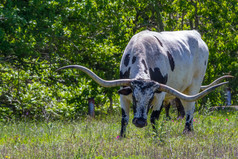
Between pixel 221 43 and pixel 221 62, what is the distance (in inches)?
35.9

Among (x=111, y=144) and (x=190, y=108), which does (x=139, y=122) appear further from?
(x=190, y=108)

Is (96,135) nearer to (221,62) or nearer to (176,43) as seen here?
(176,43)

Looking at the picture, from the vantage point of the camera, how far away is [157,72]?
8180mm

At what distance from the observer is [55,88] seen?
39.9 ft

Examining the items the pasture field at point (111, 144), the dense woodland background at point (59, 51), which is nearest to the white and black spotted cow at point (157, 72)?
the pasture field at point (111, 144)

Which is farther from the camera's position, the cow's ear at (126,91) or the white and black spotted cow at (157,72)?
the cow's ear at (126,91)

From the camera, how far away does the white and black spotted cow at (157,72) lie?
7.37m

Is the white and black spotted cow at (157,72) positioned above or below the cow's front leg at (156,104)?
above

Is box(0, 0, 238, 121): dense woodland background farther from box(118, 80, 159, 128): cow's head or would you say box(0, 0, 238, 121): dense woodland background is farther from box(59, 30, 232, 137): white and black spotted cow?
box(118, 80, 159, 128): cow's head

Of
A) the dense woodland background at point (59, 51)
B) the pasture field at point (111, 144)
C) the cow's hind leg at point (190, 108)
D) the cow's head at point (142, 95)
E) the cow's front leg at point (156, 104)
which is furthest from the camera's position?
the dense woodland background at point (59, 51)

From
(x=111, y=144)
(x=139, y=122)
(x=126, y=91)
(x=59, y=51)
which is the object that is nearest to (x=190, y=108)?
(x=126, y=91)

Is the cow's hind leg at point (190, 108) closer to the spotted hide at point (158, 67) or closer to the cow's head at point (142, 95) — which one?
the spotted hide at point (158, 67)

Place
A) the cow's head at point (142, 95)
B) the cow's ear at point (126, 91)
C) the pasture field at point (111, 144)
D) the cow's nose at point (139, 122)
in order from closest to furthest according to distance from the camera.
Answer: the pasture field at point (111, 144) < the cow's nose at point (139, 122) < the cow's head at point (142, 95) < the cow's ear at point (126, 91)

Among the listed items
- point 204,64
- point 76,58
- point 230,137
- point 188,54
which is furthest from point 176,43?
point 76,58
